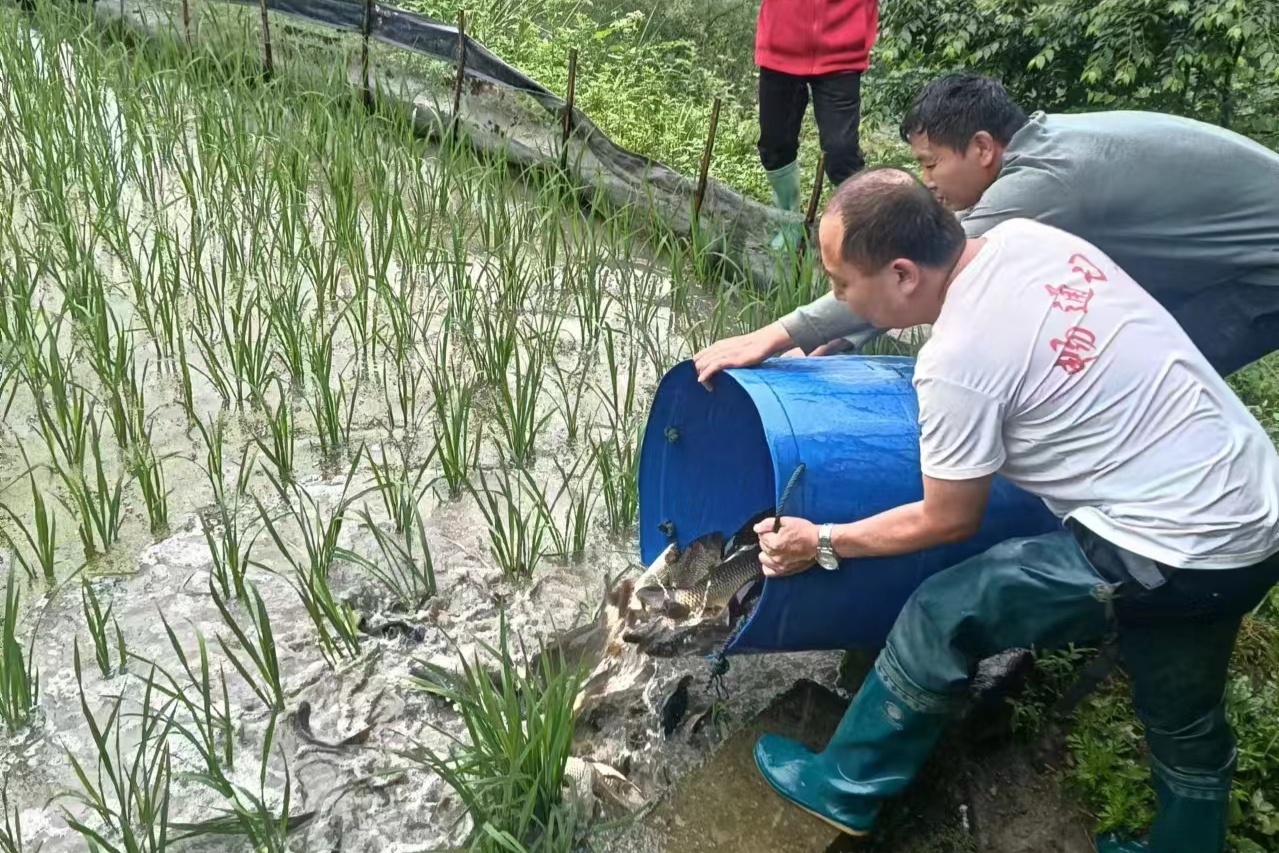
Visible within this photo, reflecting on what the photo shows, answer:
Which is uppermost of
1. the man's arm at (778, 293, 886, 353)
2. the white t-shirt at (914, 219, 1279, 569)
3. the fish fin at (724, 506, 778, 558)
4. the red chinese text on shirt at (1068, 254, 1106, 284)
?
the red chinese text on shirt at (1068, 254, 1106, 284)

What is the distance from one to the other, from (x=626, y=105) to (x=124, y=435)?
12.1 ft

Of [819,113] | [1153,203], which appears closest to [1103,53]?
[819,113]

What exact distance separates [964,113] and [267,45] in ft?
11.0

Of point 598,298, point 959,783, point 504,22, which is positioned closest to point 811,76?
point 598,298

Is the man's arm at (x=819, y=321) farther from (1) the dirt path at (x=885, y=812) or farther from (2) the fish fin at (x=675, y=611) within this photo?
(1) the dirt path at (x=885, y=812)

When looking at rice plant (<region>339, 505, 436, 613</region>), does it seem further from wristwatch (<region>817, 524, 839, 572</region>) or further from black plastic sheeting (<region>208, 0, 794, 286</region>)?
black plastic sheeting (<region>208, 0, 794, 286</region>)

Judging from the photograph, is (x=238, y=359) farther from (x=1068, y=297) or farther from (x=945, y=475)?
(x=1068, y=297)

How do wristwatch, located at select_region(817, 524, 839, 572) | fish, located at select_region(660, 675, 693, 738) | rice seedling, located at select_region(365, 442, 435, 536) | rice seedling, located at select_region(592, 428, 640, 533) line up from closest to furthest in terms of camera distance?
wristwatch, located at select_region(817, 524, 839, 572) → fish, located at select_region(660, 675, 693, 738) → rice seedling, located at select_region(365, 442, 435, 536) → rice seedling, located at select_region(592, 428, 640, 533)

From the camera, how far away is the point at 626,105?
569 cm

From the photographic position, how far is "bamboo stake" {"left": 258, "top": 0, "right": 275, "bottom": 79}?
176 inches

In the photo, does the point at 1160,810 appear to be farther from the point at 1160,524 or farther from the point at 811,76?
the point at 811,76

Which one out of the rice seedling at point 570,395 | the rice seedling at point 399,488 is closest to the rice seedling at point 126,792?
the rice seedling at point 399,488

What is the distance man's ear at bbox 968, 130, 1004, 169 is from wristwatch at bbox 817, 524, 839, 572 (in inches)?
33.1

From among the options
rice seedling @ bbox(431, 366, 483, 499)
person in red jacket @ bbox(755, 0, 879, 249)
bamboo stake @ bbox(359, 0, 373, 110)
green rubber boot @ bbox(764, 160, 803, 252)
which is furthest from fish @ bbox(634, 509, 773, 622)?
bamboo stake @ bbox(359, 0, 373, 110)
